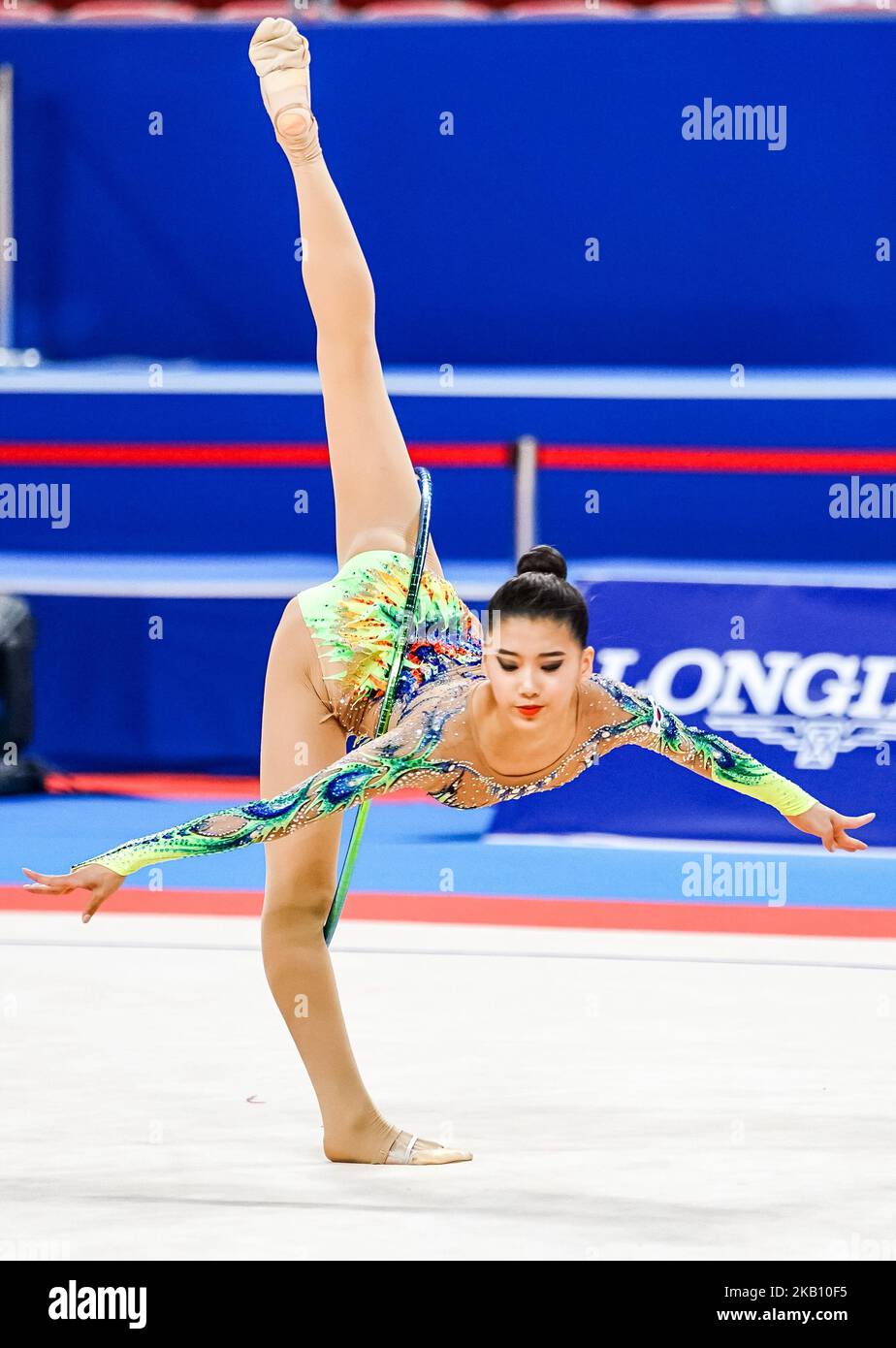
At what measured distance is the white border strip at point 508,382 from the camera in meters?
6.84

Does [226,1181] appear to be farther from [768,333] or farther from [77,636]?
[768,333]

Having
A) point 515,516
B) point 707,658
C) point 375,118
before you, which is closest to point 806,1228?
point 707,658

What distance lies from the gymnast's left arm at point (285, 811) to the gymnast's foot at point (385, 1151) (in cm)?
55

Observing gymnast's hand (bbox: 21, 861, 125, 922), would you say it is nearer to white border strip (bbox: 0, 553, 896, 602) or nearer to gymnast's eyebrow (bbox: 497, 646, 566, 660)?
gymnast's eyebrow (bbox: 497, 646, 566, 660)

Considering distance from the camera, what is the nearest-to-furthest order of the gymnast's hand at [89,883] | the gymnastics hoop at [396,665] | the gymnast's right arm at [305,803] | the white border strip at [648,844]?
1. the gymnast's hand at [89,883]
2. the gymnast's right arm at [305,803]
3. the gymnastics hoop at [396,665]
4. the white border strip at [648,844]

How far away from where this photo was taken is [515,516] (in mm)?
6312

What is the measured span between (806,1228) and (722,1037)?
1215mm

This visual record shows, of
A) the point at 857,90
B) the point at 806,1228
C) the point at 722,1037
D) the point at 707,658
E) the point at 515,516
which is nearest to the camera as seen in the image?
the point at 806,1228

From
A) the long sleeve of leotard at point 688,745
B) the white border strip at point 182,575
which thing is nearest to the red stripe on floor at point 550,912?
the white border strip at point 182,575

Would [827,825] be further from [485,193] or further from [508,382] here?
[485,193]

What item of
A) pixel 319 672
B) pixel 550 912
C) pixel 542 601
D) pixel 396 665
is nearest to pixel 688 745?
pixel 542 601

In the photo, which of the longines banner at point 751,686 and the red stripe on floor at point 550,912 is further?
the longines banner at point 751,686

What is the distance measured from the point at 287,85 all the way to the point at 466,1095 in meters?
1.73

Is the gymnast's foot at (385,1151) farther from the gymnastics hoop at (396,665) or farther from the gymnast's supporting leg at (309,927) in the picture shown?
the gymnastics hoop at (396,665)
